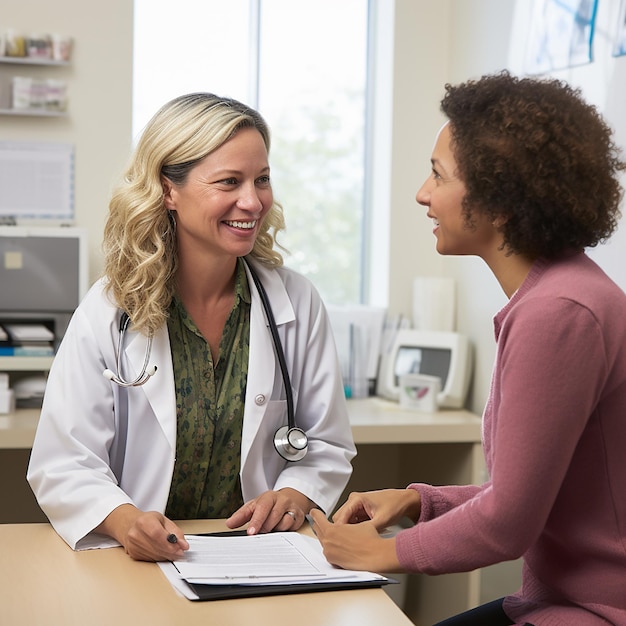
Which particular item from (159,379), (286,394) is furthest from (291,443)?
(159,379)

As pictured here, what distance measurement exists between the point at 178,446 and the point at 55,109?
57.2 inches

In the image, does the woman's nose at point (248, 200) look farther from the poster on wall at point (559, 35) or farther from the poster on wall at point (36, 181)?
the poster on wall at point (36, 181)

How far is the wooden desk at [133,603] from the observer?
1085 millimetres

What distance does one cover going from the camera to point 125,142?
279cm

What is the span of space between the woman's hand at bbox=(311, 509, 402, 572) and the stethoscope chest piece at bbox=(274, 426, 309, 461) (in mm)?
307

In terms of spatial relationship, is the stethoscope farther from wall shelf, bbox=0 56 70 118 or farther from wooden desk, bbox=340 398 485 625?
wall shelf, bbox=0 56 70 118

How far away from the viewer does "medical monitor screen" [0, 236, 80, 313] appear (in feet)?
8.32

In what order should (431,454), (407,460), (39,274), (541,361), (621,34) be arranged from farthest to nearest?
(407,460) → (431,454) → (39,274) → (621,34) → (541,361)

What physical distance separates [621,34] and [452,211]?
104cm

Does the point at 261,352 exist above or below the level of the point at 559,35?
below

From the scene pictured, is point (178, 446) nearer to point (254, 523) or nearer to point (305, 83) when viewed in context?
point (254, 523)

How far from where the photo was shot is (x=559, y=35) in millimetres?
2236

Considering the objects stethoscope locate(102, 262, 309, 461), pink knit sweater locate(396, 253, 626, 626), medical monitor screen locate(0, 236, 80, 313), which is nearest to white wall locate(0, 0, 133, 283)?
medical monitor screen locate(0, 236, 80, 313)

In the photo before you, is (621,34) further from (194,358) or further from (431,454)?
(431,454)
